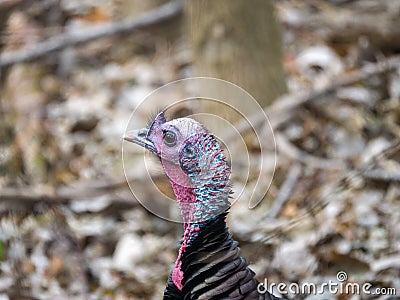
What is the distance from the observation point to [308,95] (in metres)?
5.85

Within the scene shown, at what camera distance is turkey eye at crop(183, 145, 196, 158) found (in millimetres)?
2433

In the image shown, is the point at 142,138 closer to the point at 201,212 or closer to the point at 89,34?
the point at 201,212

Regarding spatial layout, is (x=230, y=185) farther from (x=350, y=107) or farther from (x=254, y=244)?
(x=350, y=107)

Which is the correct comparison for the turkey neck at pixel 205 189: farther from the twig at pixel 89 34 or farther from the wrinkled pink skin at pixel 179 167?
the twig at pixel 89 34

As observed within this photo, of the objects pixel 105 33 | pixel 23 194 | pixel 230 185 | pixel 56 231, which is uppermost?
pixel 105 33

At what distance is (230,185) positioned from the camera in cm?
246

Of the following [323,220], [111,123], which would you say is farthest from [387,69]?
[111,123]

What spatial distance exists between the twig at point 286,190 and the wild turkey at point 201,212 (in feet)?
7.80

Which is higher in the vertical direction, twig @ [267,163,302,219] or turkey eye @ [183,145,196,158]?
twig @ [267,163,302,219]

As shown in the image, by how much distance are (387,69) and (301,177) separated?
1265mm

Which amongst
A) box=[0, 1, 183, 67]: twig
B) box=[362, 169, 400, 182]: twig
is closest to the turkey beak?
box=[362, 169, 400, 182]: twig

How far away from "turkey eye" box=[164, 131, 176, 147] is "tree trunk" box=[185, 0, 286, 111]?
10.5ft

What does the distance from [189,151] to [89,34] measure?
596 centimetres

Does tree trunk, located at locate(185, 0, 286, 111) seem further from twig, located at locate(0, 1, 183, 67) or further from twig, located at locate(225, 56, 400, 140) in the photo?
twig, located at locate(0, 1, 183, 67)
